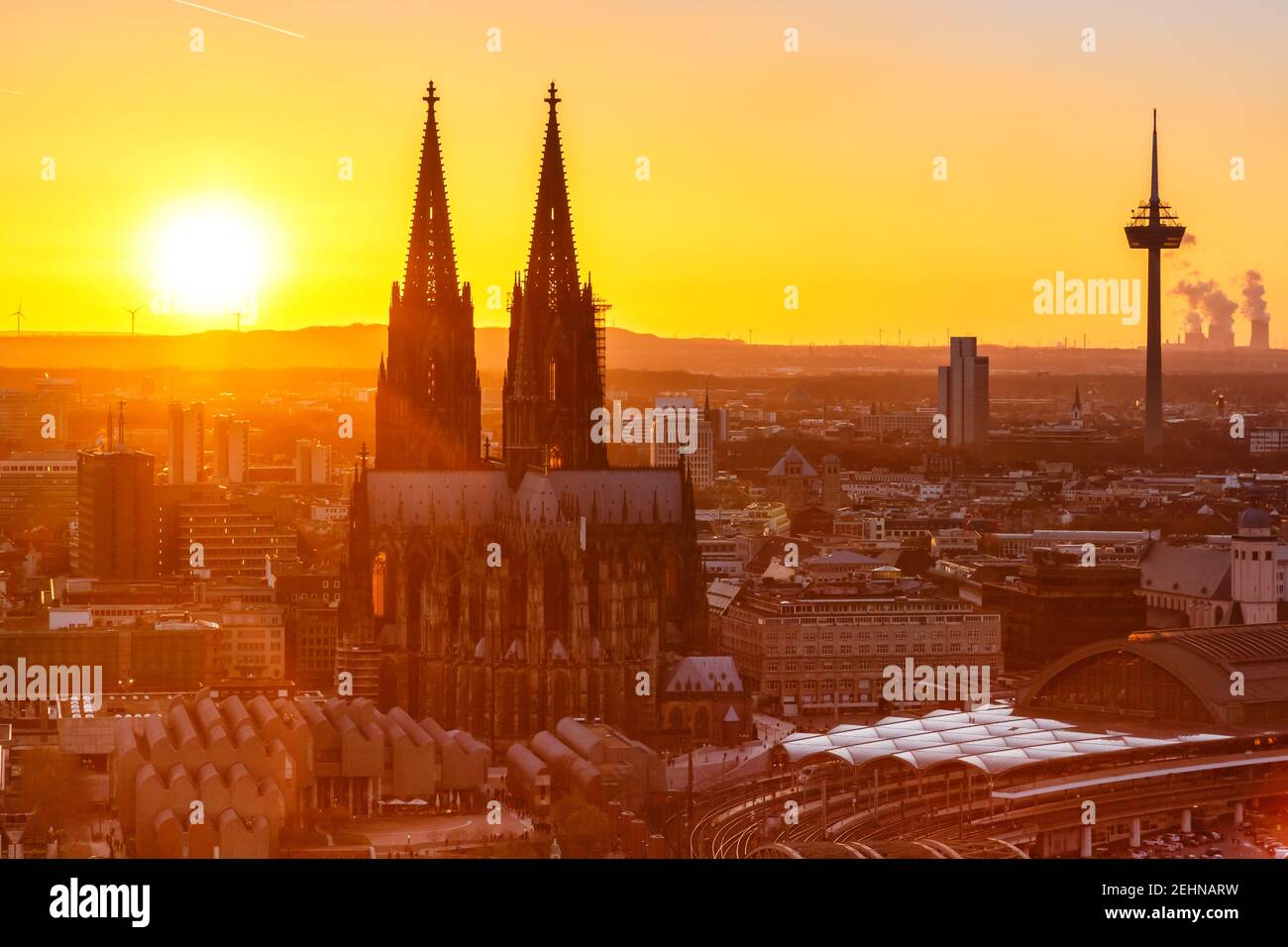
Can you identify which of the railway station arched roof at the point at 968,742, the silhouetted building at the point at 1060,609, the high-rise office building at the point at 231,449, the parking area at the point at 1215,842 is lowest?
the parking area at the point at 1215,842

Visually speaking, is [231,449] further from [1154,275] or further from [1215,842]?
[1215,842]

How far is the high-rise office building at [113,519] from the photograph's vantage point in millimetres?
59469

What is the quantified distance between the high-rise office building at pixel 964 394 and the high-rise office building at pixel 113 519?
887 inches

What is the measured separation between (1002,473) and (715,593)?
3083 centimetres

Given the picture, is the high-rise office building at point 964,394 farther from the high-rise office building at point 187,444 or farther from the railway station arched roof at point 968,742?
the high-rise office building at point 187,444

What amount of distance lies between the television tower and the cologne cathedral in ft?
40.6

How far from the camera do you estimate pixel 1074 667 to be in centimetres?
4012

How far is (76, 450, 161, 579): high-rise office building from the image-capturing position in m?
59.5

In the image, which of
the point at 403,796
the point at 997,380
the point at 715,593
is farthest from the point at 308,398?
the point at 403,796

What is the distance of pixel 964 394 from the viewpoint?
73.0 meters

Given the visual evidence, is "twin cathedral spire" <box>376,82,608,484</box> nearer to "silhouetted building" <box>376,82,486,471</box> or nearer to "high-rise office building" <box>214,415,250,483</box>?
"silhouetted building" <box>376,82,486,471</box>

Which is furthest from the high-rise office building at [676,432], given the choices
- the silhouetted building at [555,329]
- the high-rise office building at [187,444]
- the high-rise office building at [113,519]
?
the silhouetted building at [555,329]

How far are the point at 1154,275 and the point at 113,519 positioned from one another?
2899 cm
